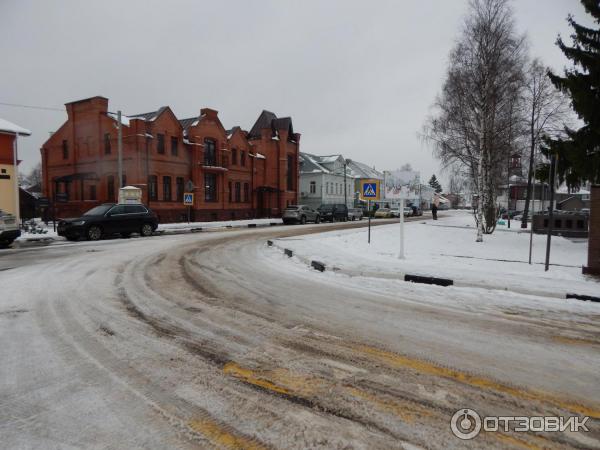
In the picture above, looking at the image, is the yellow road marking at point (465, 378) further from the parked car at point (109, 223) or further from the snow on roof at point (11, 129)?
the snow on roof at point (11, 129)

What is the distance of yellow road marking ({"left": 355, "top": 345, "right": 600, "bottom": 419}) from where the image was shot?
274cm

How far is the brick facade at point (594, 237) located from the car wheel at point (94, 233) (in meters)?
18.3

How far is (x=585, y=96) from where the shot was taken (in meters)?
9.46

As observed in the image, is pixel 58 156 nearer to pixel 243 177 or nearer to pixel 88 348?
pixel 243 177

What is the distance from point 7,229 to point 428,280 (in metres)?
15.4

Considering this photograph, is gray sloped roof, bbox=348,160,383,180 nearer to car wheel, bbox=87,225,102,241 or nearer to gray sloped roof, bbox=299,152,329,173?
gray sloped roof, bbox=299,152,329,173

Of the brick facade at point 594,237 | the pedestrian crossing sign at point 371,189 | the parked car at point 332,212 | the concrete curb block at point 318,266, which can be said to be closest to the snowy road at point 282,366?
the concrete curb block at point 318,266

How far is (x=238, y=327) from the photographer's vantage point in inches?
177

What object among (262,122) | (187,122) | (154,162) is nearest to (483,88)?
(154,162)

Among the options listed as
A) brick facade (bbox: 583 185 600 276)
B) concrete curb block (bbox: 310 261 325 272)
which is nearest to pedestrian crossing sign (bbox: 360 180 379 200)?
concrete curb block (bbox: 310 261 325 272)

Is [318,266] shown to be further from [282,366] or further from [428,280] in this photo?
[282,366]

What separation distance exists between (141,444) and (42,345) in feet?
7.91

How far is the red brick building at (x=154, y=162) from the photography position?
29.6 m

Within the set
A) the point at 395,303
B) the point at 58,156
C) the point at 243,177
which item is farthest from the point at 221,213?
the point at 395,303
